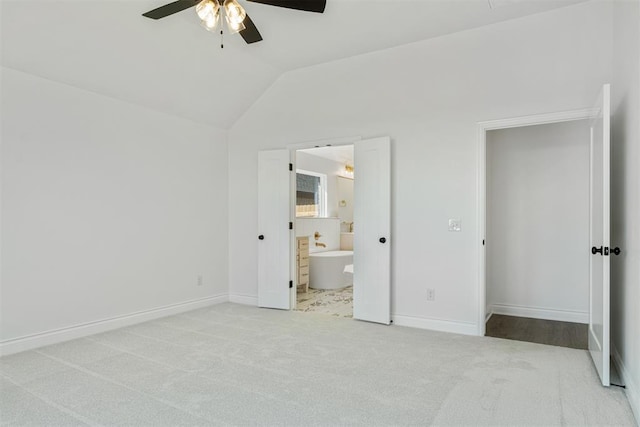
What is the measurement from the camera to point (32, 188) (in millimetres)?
3441

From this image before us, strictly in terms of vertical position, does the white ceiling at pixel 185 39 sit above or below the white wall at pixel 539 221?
above

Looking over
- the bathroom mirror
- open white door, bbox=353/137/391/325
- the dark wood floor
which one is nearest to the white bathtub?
the bathroom mirror

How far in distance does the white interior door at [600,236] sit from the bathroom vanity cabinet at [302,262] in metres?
3.67

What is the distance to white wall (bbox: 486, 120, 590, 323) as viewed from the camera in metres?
4.43

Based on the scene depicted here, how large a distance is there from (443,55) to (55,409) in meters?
4.32

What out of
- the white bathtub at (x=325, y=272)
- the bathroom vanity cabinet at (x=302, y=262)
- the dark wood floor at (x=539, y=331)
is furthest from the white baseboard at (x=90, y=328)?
the dark wood floor at (x=539, y=331)

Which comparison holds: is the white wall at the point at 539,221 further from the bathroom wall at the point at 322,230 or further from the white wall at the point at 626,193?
the bathroom wall at the point at 322,230

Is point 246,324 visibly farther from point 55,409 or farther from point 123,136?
point 123,136

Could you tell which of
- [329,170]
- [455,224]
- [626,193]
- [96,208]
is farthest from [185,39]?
[329,170]

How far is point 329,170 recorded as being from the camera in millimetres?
8406

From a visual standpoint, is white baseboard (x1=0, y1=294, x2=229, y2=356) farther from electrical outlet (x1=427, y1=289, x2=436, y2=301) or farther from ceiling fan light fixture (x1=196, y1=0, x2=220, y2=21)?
ceiling fan light fixture (x1=196, y1=0, x2=220, y2=21)

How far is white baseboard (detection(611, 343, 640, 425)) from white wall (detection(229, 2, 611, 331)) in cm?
119

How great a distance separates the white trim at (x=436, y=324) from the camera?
12.5ft

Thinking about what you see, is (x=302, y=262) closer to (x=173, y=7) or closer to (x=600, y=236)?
(x=600, y=236)
